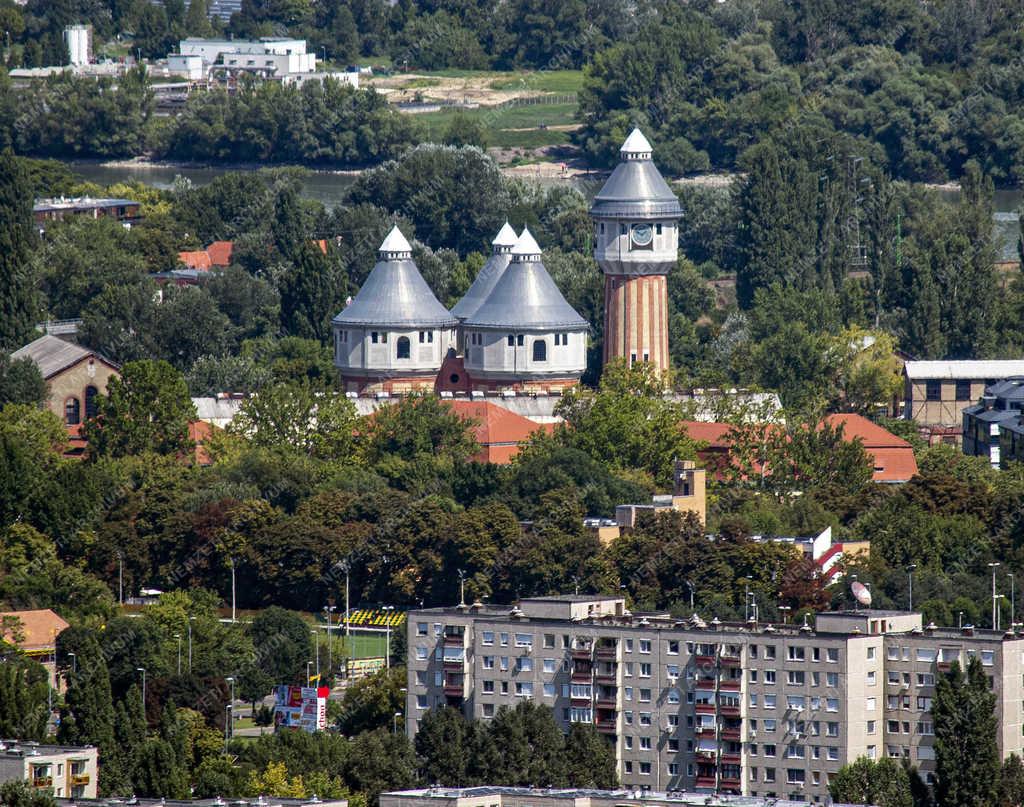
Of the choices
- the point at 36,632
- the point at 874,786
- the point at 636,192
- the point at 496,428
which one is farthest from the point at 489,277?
the point at 874,786

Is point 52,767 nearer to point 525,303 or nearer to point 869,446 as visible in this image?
point 869,446

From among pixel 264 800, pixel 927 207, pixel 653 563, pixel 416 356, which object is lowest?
pixel 264 800

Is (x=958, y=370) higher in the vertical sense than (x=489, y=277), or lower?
lower

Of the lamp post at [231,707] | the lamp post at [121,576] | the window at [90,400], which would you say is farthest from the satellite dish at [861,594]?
→ the window at [90,400]

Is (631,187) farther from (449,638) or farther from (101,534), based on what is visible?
(449,638)

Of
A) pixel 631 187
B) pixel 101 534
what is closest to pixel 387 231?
pixel 631 187
